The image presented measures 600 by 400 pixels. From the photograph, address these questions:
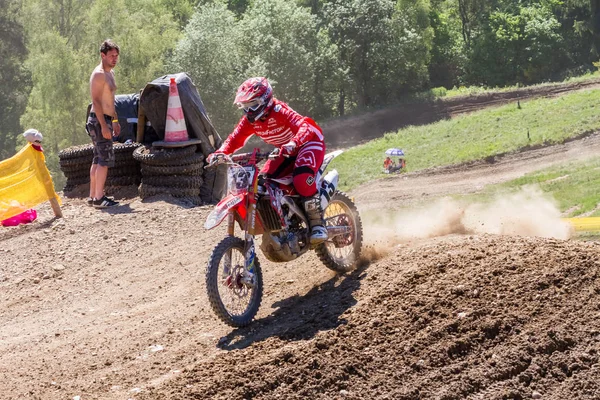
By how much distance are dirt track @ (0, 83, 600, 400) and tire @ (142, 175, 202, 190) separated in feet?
7.36

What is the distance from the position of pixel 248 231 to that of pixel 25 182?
6458 mm

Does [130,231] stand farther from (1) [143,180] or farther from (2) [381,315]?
(2) [381,315]

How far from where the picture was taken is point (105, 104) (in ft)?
39.7

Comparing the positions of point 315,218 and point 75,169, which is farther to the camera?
point 75,169

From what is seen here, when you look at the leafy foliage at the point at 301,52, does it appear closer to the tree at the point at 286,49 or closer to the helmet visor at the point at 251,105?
the tree at the point at 286,49

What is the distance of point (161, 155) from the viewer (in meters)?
12.8

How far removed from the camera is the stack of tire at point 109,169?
13.7 m

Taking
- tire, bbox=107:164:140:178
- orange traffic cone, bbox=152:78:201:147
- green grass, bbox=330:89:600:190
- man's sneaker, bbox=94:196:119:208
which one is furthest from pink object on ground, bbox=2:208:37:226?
green grass, bbox=330:89:600:190

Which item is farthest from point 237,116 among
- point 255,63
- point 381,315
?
point 381,315

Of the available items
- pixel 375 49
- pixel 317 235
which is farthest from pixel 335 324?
pixel 375 49

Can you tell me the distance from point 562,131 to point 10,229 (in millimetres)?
21302

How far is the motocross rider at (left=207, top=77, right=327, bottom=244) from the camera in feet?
25.1

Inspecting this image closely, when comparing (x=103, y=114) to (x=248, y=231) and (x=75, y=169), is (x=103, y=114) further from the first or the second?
(x=248, y=231)

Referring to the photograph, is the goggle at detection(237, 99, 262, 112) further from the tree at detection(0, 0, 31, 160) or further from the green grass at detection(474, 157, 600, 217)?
the tree at detection(0, 0, 31, 160)
